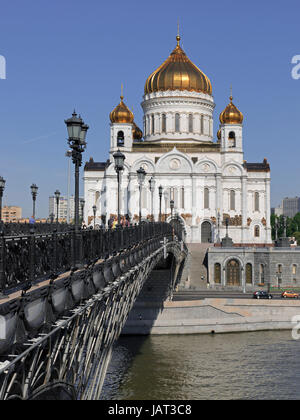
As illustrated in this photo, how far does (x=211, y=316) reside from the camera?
37.9m

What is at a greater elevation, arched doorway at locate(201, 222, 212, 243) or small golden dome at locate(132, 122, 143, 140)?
small golden dome at locate(132, 122, 143, 140)

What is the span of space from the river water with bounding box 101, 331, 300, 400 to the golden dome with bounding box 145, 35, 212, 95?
37.3 meters

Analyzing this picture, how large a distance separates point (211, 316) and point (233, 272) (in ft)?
49.6

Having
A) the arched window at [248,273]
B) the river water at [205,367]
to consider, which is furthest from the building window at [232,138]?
the river water at [205,367]

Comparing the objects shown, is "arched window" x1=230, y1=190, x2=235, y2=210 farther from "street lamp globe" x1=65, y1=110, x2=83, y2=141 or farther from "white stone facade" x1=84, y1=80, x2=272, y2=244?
"street lamp globe" x1=65, y1=110, x2=83, y2=141

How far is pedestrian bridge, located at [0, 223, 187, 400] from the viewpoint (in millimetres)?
7496

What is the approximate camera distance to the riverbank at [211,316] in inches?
1455

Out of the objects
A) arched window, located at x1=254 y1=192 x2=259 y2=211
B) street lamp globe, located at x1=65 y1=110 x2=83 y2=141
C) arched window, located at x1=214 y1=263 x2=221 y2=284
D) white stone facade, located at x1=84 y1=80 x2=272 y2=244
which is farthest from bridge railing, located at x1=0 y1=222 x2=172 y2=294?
arched window, located at x1=254 y1=192 x2=259 y2=211

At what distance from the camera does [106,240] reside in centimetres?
1536

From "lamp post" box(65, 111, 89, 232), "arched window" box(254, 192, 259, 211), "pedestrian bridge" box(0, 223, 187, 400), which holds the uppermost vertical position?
"arched window" box(254, 192, 259, 211)

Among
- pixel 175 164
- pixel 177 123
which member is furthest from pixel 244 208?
pixel 177 123

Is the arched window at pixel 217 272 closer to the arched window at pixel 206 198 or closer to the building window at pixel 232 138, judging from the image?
the arched window at pixel 206 198

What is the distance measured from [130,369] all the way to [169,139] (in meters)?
41.5
